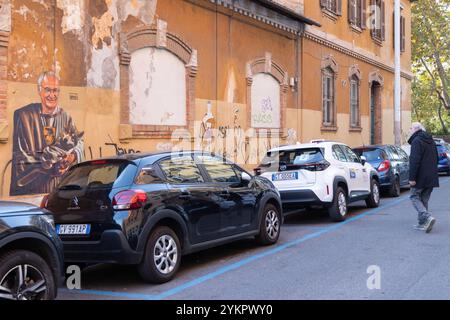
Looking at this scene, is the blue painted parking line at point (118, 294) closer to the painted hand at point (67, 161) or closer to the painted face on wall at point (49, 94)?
the painted hand at point (67, 161)

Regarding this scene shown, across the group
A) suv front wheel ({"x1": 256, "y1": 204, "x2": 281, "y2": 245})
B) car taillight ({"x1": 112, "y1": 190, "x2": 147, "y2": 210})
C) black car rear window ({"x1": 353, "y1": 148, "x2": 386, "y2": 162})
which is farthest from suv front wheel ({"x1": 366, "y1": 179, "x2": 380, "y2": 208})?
car taillight ({"x1": 112, "y1": 190, "x2": 147, "y2": 210})

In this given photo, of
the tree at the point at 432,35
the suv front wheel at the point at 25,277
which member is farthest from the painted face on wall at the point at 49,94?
the tree at the point at 432,35

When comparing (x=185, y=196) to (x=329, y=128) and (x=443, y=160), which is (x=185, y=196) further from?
(x=443, y=160)

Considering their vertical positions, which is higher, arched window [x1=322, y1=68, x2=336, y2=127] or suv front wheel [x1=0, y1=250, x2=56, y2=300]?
arched window [x1=322, y1=68, x2=336, y2=127]

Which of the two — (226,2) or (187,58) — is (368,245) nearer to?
(187,58)

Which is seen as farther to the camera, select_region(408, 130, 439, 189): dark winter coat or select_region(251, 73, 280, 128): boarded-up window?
select_region(251, 73, 280, 128): boarded-up window

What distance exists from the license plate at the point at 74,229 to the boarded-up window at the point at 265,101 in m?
10.5

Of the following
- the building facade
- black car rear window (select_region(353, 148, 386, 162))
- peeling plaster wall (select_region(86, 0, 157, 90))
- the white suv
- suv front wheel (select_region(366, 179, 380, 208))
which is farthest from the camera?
black car rear window (select_region(353, 148, 386, 162))

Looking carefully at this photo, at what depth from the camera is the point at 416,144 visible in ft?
30.9

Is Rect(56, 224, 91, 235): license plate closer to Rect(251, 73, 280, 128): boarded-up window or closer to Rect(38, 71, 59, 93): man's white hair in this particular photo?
Rect(38, 71, 59, 93): man's white hair

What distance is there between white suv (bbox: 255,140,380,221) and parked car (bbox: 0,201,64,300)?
601cm

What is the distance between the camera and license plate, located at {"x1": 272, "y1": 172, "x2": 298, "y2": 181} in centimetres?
1057

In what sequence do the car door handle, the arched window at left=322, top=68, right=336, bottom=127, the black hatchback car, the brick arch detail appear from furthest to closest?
the arched window at left=322, top=68, right=336, bottom=127 → the brick arch detail → the car door handle → the black hatchback car

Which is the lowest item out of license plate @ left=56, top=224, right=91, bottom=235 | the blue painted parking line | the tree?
the blue painted parking line
